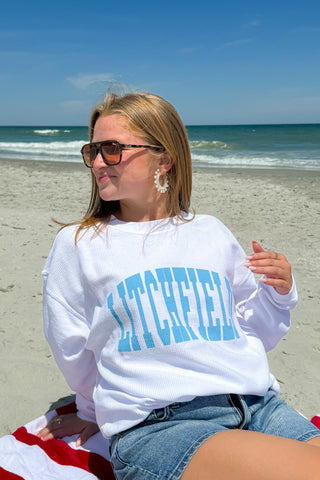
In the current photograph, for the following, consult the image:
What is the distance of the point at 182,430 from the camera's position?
1561 millimetres

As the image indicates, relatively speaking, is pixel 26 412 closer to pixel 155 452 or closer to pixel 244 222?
pixel 155 452

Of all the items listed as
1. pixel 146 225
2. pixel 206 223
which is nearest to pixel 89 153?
A: pixel 146 225

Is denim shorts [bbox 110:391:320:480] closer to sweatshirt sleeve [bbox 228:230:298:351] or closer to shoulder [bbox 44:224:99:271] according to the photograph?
sweatshirt sleeve [bbox 228:230:298:351]

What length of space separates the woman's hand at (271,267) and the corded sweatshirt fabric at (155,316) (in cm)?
8

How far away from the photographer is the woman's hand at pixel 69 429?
7.29 ft

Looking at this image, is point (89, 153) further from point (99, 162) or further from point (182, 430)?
point (182, 430)

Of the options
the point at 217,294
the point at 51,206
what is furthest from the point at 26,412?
the point at 51,206

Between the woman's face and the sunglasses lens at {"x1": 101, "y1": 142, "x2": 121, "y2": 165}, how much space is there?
27 millimetres

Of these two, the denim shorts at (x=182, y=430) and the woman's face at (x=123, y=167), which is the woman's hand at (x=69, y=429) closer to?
the denim shorts at (x=182, y=430)

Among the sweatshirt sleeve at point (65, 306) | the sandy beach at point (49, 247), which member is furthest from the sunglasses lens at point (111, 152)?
the sandy beach at point (49, 247)

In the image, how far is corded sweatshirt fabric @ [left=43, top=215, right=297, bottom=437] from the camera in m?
1.66

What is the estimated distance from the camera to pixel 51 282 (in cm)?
191

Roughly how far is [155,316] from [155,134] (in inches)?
30.1

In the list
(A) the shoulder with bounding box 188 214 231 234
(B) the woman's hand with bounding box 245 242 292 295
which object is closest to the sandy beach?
(B) the woman's hand with bounding box 245 242 292 295
